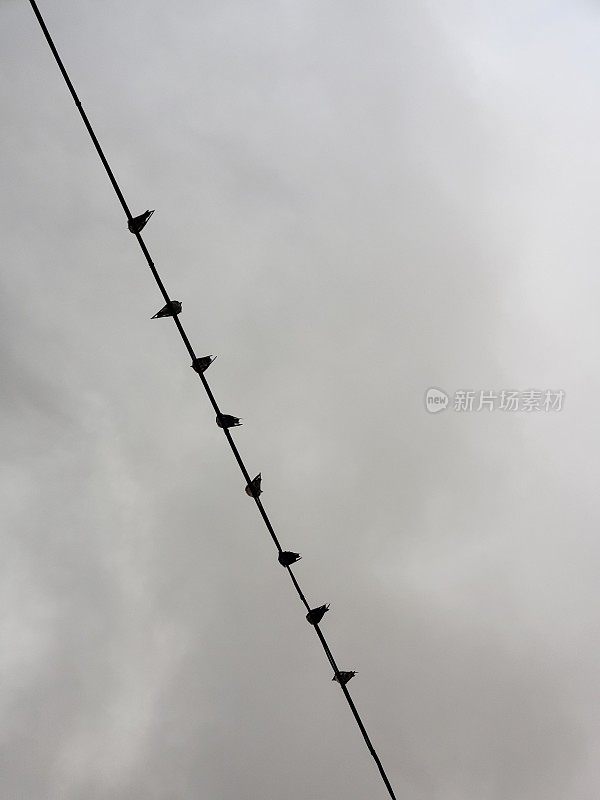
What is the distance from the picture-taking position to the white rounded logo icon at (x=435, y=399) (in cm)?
4469

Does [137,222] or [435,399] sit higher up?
[435,399]

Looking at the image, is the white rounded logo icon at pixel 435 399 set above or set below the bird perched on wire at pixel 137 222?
above

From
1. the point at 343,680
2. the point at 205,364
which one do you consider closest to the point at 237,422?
the point at 205,364

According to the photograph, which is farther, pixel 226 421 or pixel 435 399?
pixel 435 399

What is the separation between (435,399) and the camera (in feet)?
148

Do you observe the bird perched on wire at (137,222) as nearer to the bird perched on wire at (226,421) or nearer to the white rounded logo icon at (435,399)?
the bird perched on wire at (226,421)

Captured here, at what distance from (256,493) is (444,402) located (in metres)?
34.1

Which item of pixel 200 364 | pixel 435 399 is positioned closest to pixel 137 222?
pixel 200 364

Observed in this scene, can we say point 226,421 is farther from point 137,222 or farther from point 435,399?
point 435,399

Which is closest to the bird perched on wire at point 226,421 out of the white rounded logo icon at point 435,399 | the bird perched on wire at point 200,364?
the bird perched on wire at point 200,364

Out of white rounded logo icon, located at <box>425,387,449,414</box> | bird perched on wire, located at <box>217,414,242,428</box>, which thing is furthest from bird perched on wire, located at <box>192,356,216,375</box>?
white rounded logo icon, located at <box>425,387,449,414</box>

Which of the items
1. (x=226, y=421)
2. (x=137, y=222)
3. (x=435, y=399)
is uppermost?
(x=435, y=399)

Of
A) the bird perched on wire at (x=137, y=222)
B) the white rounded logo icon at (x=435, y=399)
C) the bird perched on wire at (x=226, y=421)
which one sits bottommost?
the bird perched on wire at (x=226, y=421)

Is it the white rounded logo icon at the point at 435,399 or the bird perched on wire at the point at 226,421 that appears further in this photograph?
the white rounded logo icon at the point at 435,399
